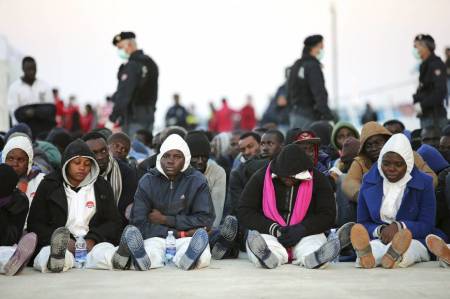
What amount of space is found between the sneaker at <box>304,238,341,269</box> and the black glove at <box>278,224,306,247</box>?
1.14 ft

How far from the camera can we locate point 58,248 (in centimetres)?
824

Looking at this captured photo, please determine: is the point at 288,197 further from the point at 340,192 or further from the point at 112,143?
the point at 112,143

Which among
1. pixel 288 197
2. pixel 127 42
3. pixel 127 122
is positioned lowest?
pixel 288 197

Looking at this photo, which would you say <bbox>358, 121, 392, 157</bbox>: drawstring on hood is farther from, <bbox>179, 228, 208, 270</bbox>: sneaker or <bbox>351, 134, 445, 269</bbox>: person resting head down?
<bbox>179, 228, 208, 270</bbox>: sneaker

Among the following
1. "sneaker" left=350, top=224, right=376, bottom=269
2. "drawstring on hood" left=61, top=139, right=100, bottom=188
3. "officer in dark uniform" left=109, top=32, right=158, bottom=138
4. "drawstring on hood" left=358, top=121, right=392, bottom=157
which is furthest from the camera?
"officer in dark uniform" left=109, top=32, right=158, bottom=138

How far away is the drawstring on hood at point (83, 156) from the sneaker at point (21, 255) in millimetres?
1050

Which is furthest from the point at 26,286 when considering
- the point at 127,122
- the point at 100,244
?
the point at 127,122

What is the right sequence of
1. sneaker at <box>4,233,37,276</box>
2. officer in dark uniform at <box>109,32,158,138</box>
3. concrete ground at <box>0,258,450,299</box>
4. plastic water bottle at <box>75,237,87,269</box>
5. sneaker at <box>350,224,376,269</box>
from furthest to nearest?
officer in dark uniform at <box>109,32,158,138</box> → plastic water bottle at <box>75,237,87,269</box> → sneaker at <box>350,224,376,269</box> → sneaker at <box>4,233,37,276</box> → concrete ground at <box>0,258,450,299</box>

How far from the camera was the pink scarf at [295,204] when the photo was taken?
901 centimetres

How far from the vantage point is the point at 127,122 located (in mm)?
13727

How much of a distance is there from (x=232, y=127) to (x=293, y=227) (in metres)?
20.4

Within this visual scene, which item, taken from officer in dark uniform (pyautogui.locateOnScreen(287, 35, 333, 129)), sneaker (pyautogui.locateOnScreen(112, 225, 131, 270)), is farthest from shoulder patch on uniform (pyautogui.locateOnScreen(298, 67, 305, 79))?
sneaker (pyautogui.locateOnScreen(112, 225, 131, 270))

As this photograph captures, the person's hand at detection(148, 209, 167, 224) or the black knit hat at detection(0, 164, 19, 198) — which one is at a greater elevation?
the black knit hat at detection(0, 164, 19, 198)

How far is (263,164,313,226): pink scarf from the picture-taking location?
9.01 metres
